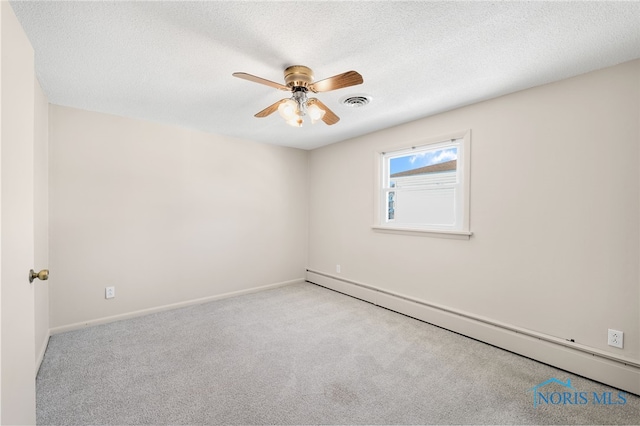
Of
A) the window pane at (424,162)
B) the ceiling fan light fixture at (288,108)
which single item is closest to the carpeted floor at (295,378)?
the window pane at (424,162)

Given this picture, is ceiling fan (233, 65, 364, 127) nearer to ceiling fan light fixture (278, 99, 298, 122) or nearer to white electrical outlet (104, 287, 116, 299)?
ceiling fan light fixture (278, 99, 298, 122)

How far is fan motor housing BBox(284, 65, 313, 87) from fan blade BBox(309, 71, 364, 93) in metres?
0.08

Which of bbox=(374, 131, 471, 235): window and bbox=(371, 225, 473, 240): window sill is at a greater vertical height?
bbox=(374, 131, 471, 235): window

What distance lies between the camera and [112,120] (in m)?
3.03

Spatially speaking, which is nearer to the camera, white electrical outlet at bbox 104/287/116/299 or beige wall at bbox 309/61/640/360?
beige wall at bbox 309/61/640/360

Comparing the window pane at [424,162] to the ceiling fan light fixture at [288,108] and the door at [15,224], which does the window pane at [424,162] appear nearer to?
the ceiling fan light fixture at [288,108]

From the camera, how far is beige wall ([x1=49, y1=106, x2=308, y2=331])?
2.81 metres

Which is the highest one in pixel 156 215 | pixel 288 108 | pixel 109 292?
pixel 288 108

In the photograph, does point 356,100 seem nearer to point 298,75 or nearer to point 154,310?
point 298,75

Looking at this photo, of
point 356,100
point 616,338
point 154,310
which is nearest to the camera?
point 616,338

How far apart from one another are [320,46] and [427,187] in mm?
1997

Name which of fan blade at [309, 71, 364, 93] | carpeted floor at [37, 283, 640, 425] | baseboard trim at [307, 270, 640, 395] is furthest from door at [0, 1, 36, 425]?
baseboard trim at [307, 270, 640, 395]

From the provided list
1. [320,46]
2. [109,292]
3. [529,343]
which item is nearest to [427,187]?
[529,343]

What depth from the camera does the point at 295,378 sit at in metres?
2.04
